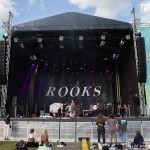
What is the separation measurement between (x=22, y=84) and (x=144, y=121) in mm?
10920

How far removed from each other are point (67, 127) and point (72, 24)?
5984mm

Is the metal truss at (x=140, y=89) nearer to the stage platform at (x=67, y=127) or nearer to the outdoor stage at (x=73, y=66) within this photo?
the outdoor stage at (x=73, y=66)

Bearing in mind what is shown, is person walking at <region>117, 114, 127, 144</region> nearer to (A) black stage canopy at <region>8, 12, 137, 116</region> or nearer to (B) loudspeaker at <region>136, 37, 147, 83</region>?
(B) loudspeaker at <region>136, 37, 147, 83</region>

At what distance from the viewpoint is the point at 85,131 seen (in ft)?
53.8

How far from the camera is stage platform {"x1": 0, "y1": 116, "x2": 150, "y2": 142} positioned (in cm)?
1634

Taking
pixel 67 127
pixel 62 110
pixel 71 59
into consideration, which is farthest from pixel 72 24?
pixel 62 110

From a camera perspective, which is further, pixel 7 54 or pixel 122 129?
pixel 7 54

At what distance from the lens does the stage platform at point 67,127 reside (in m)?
16.3

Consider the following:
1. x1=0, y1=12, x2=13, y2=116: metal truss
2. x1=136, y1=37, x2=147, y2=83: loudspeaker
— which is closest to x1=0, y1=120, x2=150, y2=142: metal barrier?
x1=0, y1=12, x2=13, y2=116: metal truss

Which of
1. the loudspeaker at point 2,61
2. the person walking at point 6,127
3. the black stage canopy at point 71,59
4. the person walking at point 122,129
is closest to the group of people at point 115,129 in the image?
the person walking at point 122,129

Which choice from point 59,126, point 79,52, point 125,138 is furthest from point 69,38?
point 125,138

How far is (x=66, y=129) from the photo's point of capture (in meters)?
16.6

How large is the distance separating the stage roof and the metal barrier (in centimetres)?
552

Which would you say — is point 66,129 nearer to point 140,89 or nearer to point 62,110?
point 140,89
